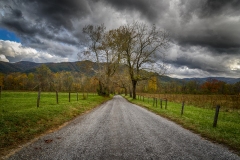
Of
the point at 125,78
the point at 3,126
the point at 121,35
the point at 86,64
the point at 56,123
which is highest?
the point at 121,35

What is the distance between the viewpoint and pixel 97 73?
34.0 meters

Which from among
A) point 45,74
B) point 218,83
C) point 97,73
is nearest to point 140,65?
point 97,73

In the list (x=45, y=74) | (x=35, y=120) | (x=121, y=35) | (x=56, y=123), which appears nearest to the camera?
(x=35, y=120)

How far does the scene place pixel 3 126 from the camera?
646cm

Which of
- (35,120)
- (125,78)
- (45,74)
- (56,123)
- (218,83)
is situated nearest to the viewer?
(35,120)

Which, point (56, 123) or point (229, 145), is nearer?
point (229, 145)

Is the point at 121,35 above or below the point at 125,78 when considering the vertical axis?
above

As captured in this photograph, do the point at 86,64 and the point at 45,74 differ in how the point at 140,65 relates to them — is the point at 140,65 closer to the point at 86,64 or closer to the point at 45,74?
the point at 86,64

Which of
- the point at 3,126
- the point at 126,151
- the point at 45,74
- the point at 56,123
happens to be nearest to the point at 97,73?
the point at 56,123

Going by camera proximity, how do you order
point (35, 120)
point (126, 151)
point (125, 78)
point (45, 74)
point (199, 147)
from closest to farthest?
1. point (126, 151)
2. point (199, 147)
3. point (35, 120)
4. point (125, 78)
5. point (45, 74)

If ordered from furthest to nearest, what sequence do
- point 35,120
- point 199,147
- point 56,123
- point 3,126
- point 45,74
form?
point 45,74 → point 56,123 → point 35,120 → point 3,126 → point 199,147

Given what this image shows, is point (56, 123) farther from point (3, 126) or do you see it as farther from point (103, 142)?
point (103, 142)

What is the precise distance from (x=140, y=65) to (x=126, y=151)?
1198 inches

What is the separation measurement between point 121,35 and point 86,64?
426 inches
